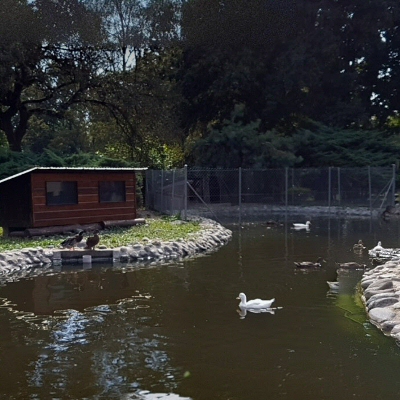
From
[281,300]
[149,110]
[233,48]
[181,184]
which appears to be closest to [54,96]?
[149,110]

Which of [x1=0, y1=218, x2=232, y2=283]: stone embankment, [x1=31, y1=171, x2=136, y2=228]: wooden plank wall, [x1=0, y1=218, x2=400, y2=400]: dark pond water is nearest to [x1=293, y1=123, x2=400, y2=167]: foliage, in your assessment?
[x1=31, y1=171, x2=136, y2=228]: wooden plank wall

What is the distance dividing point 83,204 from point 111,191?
1306 millimetres

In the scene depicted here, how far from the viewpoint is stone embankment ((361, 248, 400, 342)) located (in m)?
7.67

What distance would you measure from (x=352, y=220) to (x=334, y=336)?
708 inches

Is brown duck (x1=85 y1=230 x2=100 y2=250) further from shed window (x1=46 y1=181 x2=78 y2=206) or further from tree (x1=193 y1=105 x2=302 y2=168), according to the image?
tree (x1=193 y1=105 x2=302 y2=168)

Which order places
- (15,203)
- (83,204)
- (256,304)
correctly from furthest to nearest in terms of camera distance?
(83,204) → (15,203) → (256,304)

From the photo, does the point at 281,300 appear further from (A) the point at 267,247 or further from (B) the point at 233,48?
(B) the point at 233,48

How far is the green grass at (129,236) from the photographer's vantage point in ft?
46.9

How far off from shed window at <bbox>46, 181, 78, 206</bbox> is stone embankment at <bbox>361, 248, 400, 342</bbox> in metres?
8.81

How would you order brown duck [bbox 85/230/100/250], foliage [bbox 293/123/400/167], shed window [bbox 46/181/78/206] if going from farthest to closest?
foliage [bbox 293/123/400/167], shed window [bbox 46/181/78/206], brown duck [bbox 85/230/100/250]

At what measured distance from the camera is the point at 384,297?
338 inches

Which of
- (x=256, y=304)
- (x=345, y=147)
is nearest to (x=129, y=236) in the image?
(x=256, y=304)

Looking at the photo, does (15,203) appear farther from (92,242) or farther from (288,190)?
(288,190)

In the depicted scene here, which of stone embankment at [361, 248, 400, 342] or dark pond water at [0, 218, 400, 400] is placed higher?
stone embankment at [361, 248, 400, 342]
